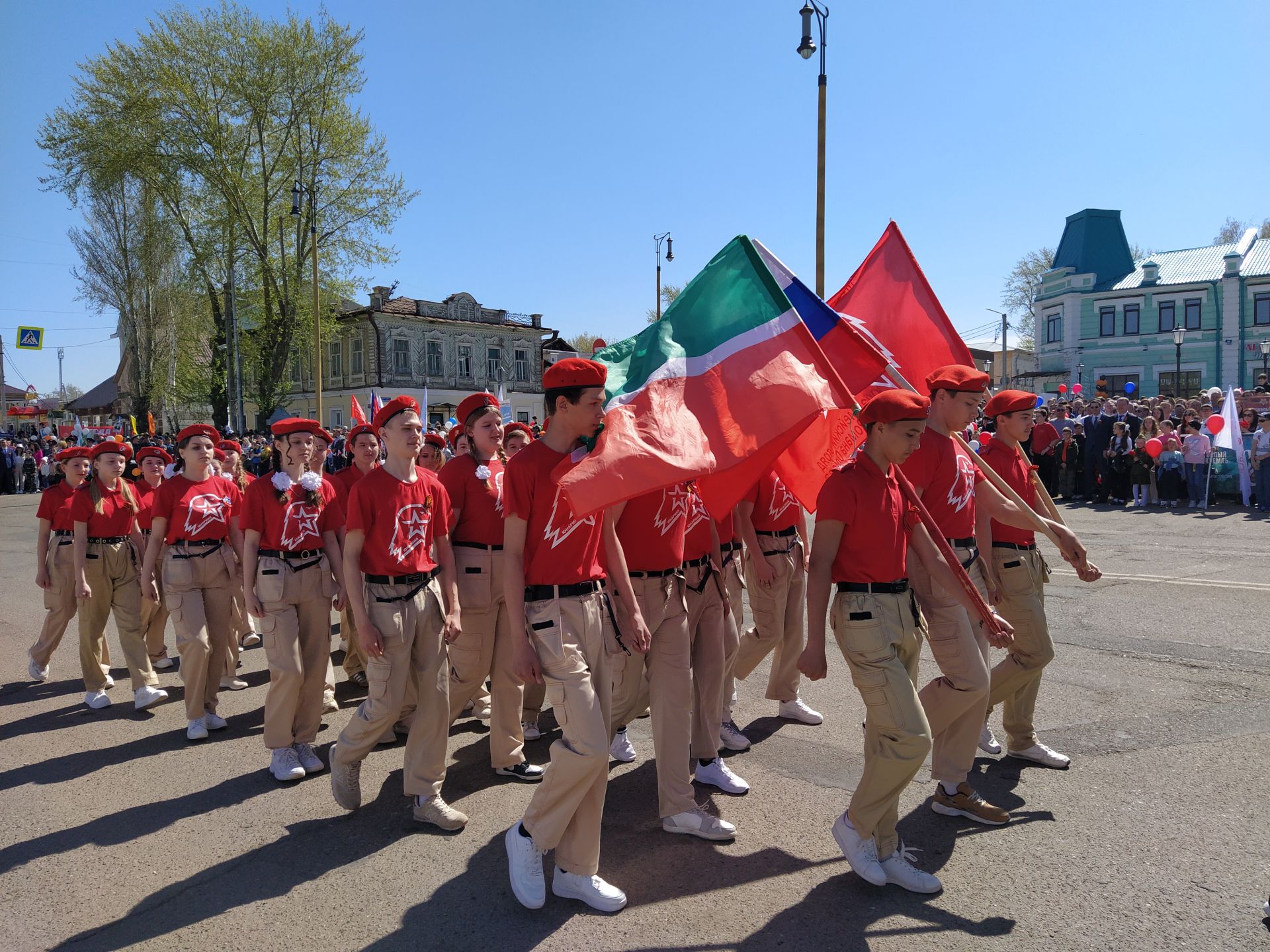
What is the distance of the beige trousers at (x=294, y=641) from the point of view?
5.35m

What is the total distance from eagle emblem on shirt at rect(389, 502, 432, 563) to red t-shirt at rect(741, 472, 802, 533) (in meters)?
2.10

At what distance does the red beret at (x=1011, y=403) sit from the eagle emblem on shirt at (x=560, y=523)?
9.00 feet

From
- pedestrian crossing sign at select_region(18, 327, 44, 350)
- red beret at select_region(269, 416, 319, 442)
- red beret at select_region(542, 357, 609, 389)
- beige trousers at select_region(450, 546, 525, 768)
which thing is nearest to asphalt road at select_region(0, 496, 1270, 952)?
beige trousers at select_region(450, 546, 525, 768)

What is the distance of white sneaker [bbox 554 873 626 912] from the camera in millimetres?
3639

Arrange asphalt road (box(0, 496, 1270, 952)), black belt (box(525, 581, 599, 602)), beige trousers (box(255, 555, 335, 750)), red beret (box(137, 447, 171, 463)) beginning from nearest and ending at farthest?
asphalt road (box(0, 496, 1270, 952)) < black belt (box(525, 581, 599, 602)) < beige trousers (box(255, 555, 335, 750)) < red beret (box(137, 447, 171, 463))

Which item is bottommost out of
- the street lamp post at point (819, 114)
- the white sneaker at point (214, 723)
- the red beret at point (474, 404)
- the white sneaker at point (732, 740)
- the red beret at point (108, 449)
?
the white sneaker at point (214, 723)

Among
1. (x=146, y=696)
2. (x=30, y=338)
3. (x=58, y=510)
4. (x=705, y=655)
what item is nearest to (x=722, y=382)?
(x=705, y=655)

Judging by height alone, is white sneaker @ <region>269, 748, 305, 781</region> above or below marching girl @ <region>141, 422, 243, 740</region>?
below

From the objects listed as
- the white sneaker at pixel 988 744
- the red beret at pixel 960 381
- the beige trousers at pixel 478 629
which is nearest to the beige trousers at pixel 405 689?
the beige trousers at pixel 478 629

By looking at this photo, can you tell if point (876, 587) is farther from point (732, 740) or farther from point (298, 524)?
point (298, 524)

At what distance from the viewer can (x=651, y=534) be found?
4512mm

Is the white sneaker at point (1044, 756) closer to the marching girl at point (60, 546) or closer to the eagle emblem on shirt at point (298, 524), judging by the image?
the eagle emblem on shirt at point (298, 524)

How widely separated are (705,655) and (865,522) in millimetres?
1441

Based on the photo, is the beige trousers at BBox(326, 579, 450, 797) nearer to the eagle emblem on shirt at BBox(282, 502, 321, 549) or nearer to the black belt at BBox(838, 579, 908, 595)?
the eagle emblem on shirt at BBox(282, 502, 321, 549)
